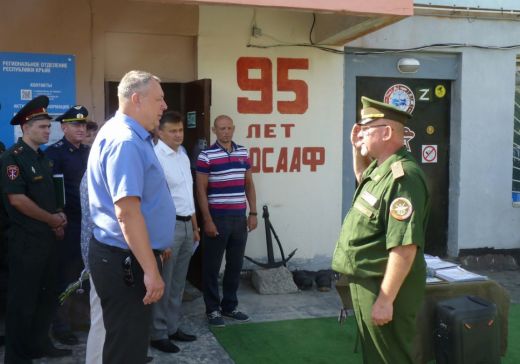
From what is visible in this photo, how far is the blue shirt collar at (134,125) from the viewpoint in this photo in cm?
297

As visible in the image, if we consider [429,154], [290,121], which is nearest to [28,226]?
[290,121]

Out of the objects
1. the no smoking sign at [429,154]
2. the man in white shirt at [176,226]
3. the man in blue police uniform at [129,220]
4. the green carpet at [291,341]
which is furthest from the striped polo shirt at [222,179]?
the no smoking sign at [429,154]

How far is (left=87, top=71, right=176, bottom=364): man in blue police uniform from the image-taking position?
280 centimetres

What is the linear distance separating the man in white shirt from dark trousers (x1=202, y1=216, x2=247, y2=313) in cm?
45

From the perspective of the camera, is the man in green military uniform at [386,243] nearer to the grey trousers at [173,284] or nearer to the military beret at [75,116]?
the grey trousers at [173,284]

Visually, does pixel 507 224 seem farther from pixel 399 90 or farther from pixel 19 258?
pixel 19 258

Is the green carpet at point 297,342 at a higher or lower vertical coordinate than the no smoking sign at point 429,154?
lower

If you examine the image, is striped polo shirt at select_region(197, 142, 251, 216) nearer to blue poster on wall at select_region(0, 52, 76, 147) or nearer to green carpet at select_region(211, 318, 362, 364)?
green carpet at select_region(211, 318, 362, 364)

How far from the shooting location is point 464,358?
11.9 ft

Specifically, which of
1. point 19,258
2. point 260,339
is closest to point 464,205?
point 260,339

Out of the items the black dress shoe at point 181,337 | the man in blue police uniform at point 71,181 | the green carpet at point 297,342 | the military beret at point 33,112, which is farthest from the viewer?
the black dress shoe at point 181,337

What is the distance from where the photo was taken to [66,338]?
4668 millimetres

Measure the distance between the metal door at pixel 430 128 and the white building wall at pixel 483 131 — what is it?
118mm

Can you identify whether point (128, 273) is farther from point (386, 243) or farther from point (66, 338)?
point (66, 338)
